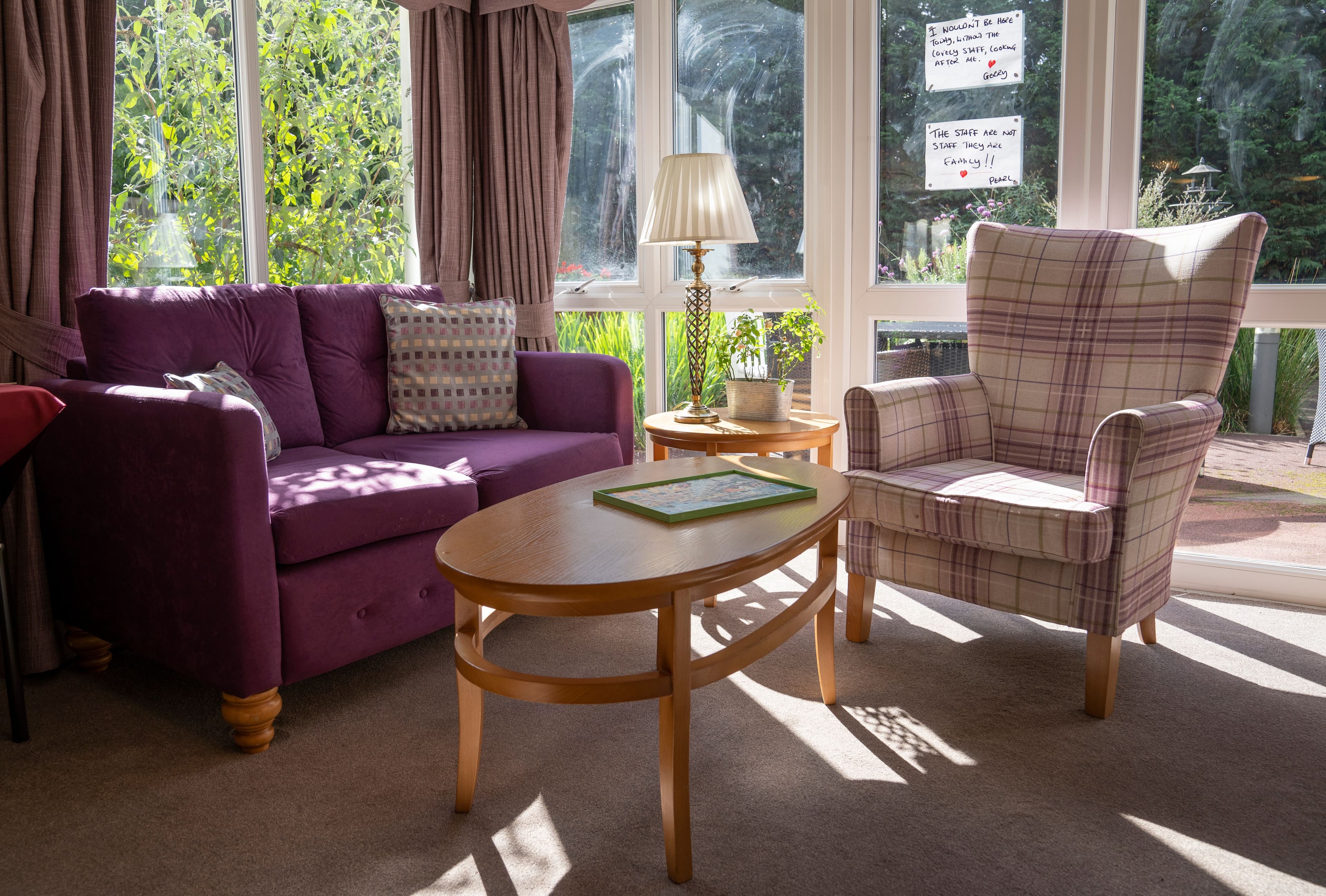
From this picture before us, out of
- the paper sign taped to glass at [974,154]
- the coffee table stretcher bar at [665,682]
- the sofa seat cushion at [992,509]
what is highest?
the paper sign taped to glass at [974,154]

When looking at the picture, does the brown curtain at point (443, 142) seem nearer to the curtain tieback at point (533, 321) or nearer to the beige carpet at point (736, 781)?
the curtain tieback at point (533, 321)

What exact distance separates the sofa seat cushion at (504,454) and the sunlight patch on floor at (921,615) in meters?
0.93

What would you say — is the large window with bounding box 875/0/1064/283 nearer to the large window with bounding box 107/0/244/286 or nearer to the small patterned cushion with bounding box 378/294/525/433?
the small patterned cushion with bounding box 378/294/525/433

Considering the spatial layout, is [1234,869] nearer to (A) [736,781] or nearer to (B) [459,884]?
(A) [736,781]

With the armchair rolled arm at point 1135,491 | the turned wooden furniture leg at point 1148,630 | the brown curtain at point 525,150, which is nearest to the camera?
the armchair rolled arm at point 1135,491

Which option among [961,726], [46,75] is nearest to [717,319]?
[961,726]

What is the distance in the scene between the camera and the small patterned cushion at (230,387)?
235cm

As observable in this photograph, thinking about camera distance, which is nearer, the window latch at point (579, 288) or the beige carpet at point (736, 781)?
the beige carpet at point (736, 781)

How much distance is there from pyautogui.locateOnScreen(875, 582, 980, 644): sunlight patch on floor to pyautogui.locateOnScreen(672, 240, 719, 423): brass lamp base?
0.75m

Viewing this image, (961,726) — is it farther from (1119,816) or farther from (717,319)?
(717,319)

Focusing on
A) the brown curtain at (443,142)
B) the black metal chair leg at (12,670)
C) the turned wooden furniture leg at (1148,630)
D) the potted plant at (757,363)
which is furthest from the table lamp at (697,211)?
the black metal chair leg at (12,670)

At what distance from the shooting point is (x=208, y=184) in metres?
3.08

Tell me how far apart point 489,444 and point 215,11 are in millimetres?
1744

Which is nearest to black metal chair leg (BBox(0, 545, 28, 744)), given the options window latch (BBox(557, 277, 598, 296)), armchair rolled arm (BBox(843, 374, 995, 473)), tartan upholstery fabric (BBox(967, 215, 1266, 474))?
armchair rolled arm (BBox(843, 374, 995, 473))
